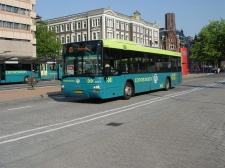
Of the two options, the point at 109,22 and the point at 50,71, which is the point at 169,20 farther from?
the point at 50,71

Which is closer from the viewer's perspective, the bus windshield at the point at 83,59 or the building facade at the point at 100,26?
the bus windshield at the point at 83,59

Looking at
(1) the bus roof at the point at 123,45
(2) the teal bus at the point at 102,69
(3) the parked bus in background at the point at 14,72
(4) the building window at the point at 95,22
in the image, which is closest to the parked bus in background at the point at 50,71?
(3) the parked bus in background at the point at 14,72

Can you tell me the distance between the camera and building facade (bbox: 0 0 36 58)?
50.8 m

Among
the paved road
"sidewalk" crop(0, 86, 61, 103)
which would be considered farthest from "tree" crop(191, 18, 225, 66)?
the paved road

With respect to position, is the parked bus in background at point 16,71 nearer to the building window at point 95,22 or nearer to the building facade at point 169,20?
the building window at point 95,22

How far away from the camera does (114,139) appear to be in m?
6.81

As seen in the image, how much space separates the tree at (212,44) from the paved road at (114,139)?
2727 inches

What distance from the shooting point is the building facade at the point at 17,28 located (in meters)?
50.8

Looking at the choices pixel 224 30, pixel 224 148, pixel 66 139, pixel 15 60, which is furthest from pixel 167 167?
pixel 224 30

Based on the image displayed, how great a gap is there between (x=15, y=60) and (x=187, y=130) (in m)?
31.6

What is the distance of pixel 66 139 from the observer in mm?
6910

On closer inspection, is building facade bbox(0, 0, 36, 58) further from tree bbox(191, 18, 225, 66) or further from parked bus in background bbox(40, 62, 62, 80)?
tree bbox(191, 18, 225, 66)

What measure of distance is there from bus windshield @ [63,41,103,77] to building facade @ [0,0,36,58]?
122ft

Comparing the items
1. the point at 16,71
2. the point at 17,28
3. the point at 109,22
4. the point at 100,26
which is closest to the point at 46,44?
the point at 17,28
